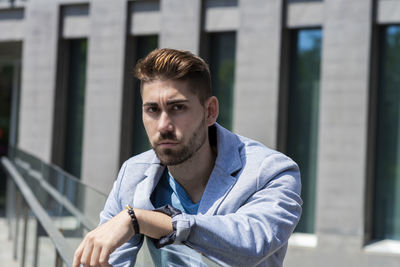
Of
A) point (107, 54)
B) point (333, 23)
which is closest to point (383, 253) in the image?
point (333, 23)

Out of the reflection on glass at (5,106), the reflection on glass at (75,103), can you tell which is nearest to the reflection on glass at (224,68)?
the reflection on glass at (75,103)

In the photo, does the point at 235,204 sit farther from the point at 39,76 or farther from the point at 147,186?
the point at 39,76

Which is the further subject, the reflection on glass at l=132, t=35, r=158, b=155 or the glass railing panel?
the reflection on glass at l=132, t=35, r=158, b=155

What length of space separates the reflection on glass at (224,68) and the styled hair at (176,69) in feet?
35.9

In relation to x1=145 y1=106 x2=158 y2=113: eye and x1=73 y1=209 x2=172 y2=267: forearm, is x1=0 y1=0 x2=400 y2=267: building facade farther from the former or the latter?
x1=73 y1=209 x2=172 y2=267: forearm

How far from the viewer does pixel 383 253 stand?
11445mm

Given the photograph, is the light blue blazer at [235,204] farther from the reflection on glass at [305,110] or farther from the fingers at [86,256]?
the reflection on glass at [305,110]

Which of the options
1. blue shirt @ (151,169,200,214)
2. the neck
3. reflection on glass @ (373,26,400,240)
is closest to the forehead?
the neck

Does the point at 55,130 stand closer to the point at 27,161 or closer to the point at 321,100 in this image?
the point at 27,161

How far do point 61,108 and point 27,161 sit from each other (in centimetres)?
568

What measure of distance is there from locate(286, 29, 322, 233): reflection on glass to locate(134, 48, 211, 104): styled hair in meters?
10.2

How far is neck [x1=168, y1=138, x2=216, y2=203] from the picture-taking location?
2.77m

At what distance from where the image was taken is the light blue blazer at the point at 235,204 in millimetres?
2320

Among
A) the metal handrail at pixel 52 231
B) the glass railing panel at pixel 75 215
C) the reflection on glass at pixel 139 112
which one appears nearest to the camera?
the glass railing panel at pixel 75 215
